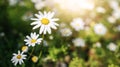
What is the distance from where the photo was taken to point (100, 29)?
12.2 ft

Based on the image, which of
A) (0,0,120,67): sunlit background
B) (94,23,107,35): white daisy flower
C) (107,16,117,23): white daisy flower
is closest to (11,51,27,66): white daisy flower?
(0,0,120,67): sunlit background

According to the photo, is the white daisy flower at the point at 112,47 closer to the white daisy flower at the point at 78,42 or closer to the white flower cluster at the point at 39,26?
the white daisy flower at the point at 78,42

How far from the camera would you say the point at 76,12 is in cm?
386

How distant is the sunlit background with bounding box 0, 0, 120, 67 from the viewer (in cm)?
304

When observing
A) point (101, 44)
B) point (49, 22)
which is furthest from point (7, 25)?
point (49, 22)

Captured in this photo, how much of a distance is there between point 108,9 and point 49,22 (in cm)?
201

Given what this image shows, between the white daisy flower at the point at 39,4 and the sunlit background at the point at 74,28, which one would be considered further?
the white daisy flower at the point at 39,4

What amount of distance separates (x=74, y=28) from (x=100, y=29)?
48cm

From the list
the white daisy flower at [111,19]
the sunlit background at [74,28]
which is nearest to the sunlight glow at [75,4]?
the sunlit background at [74,28]

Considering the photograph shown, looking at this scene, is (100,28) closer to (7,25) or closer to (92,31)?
(92,31)

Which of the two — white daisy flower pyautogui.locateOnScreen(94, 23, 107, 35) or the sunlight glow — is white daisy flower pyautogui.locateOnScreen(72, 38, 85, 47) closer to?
white daisy flower pyautogui.locateOnScreen(94, 23, 107, 35)

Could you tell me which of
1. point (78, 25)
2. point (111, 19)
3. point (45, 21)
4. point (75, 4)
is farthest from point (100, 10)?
point (45, 21)

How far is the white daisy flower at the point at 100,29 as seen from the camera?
3.70 m

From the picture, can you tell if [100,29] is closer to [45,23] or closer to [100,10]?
[100,10]
